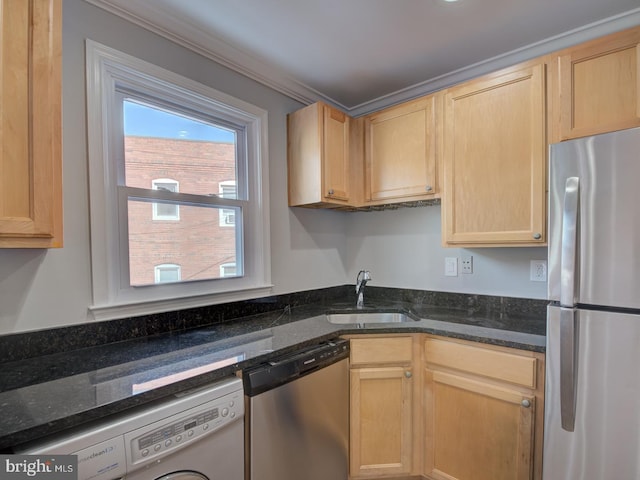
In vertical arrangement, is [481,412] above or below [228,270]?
below

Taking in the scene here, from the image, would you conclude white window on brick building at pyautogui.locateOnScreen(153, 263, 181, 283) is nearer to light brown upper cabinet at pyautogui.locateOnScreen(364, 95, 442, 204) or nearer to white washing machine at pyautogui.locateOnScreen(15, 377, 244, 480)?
white washing machine at pyautogui.locateOnScreen(15, 377, 244, 480)

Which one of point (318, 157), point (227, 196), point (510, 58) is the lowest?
point (227, 196)

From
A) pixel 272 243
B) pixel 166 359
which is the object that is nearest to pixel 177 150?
pixel 272 243

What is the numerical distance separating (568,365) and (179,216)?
6.12 ft

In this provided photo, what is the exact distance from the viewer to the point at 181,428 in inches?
41.3

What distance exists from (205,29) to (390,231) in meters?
1.73

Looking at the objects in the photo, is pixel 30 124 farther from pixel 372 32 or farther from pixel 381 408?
pixel 381 408

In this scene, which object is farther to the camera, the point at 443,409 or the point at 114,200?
the point at 443,409

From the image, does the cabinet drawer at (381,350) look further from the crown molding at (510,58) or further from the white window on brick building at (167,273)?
the crown molding at (510,58)

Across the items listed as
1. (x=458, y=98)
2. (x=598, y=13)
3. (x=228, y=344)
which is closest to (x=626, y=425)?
(x=228, y=344)

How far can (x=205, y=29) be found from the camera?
169cm

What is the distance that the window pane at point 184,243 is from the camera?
1.62 metres

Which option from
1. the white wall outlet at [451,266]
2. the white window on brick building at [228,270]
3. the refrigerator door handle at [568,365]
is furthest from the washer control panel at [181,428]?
the white wall outlet at [451,266]

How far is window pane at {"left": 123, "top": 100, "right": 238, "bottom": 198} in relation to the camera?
1628 millimetres
